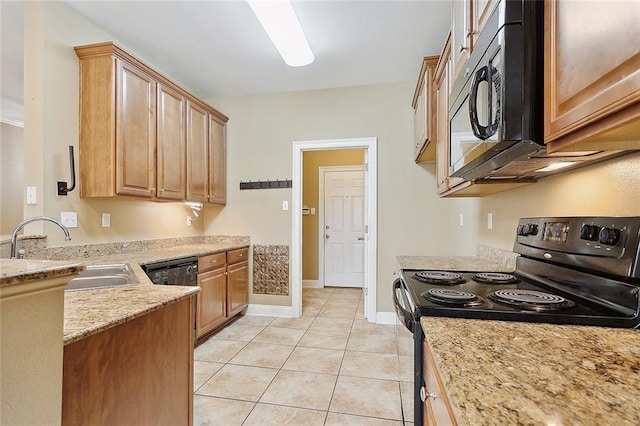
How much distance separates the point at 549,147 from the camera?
89cm

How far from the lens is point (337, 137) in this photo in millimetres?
3641

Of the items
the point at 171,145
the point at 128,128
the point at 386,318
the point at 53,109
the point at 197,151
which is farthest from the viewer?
the point at 386,318

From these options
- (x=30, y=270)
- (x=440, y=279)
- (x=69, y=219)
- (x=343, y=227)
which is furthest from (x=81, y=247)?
(x=343, y=227)

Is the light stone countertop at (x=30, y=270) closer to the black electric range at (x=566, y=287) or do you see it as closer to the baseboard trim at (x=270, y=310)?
the black electric range at (x=566, y=287)

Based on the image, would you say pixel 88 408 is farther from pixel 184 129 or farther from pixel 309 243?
pixel 309 243

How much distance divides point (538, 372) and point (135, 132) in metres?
2.86

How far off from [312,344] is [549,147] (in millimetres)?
2530

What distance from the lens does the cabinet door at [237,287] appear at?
3342 millimetres

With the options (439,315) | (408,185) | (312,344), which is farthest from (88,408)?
(408,185)

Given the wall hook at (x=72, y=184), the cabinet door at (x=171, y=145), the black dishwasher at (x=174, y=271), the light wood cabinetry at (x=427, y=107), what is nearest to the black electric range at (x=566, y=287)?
the light wood cabinetry at (x=427, y=107)

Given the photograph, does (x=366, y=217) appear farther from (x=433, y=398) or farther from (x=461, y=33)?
(x=433, y=398)

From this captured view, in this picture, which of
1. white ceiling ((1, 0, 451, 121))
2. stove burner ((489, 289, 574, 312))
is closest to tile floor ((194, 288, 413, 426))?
stove burner ((489, 289, 574, 312))

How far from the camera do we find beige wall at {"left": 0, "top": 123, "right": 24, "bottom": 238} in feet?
11.1

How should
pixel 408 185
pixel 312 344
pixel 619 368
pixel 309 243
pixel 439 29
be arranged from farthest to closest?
pixel 309 243 < pixel 408 185 < pixel 312 344 < pixel 439 29 < pixel 619 368
